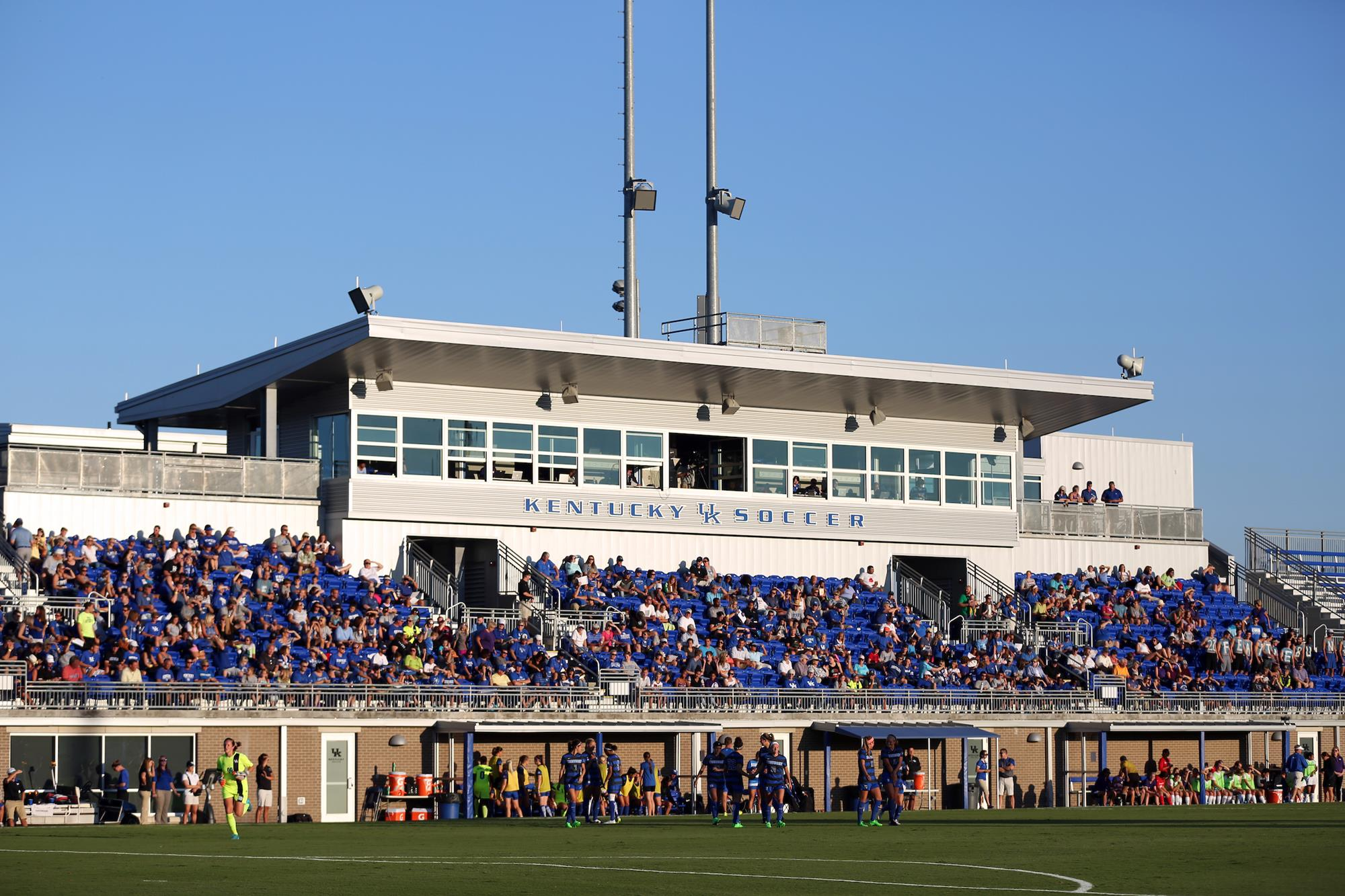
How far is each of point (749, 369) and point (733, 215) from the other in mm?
5667

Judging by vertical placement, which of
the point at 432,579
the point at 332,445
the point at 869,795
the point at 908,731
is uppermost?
the point at 332,445

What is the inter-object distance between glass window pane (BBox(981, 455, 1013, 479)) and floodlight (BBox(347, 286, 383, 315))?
1763 cm

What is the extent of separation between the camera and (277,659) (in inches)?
1462

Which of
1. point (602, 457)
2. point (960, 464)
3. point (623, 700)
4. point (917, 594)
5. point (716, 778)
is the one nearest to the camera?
point (716, 778)

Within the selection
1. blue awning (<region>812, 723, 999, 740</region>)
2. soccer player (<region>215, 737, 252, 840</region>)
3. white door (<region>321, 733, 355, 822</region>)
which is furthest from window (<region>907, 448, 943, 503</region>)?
soccer player (<region>215, 737, 252, 840</region>)

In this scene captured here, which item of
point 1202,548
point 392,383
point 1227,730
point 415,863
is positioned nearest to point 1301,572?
point 1202,548

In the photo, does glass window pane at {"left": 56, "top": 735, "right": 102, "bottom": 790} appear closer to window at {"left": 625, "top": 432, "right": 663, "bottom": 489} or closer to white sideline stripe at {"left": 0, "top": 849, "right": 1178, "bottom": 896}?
white sideline stripe at {"left": 0, "top": 849, "right": 1178, "bottom": 896}

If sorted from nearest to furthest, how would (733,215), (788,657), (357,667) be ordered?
(357,667), (788,657), (733,215)

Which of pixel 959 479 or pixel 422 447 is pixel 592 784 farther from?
pixel 959 479

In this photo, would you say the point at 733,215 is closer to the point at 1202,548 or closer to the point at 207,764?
the point at 1202,548

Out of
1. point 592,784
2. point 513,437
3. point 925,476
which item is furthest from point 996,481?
point 592,784

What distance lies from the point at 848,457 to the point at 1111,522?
29.1 ft

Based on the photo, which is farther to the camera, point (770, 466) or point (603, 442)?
point (770, 466)

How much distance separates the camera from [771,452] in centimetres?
4981
